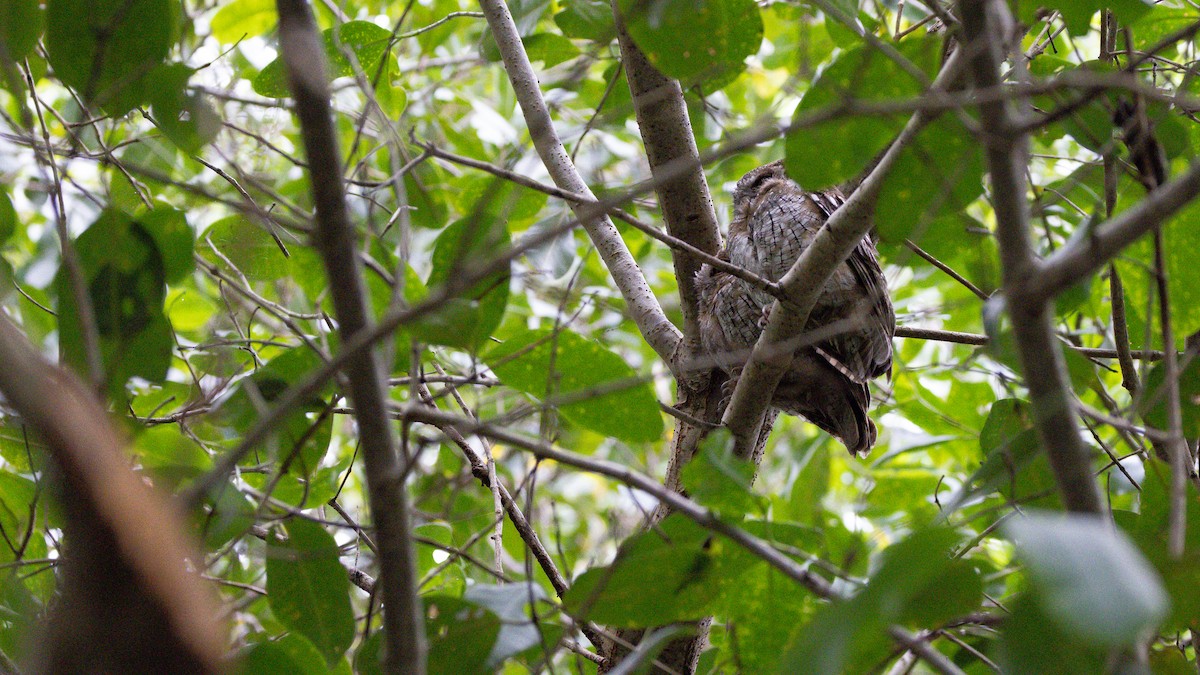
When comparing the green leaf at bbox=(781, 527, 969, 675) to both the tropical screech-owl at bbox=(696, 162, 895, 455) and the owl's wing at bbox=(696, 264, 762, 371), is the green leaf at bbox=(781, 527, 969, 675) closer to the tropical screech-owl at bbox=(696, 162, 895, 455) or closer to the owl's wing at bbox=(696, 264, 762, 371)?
the tropical screech-owl at bbox=(696, 162, 895, 455)

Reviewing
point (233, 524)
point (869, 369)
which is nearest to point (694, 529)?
point (233, 524)

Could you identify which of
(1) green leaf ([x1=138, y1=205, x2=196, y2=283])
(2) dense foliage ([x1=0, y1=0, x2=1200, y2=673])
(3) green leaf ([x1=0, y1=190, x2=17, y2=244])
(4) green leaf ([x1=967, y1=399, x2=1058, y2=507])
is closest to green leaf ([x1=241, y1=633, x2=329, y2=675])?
(2) dense foliage ([x1=0, y1=0, x2=1200, y2=673])

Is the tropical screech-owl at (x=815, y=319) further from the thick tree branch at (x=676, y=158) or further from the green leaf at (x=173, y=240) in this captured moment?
the green leaf at (x=173, y=240)

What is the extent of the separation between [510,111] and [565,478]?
6.69 ft

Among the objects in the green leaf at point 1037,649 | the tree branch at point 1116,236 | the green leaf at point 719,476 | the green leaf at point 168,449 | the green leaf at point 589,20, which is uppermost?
the green leaf at point 589,20

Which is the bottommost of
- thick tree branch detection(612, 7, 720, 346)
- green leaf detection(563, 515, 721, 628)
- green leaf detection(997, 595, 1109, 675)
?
green leaf detection(997, 595, 1109, 675)

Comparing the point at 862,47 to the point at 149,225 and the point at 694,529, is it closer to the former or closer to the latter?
the point at 694,529

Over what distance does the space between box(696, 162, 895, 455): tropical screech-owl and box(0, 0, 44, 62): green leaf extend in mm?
1234

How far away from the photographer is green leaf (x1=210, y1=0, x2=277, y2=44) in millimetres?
Answer: 2773

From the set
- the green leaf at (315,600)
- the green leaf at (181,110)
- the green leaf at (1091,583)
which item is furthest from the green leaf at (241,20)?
the green leaf at (1091,583)

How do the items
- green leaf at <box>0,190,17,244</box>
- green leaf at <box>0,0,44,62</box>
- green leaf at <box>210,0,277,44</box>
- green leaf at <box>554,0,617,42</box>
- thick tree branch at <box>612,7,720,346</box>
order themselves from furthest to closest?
green leaf at <box>210,0,277,44</box>
green leaf at <box>554,0,617,42</box>
thick tree branch at <box>612,7,720,346</box>
green leaf at <box>0,190,17,244</box>
green leaf at <box>0,0,44,62</box>

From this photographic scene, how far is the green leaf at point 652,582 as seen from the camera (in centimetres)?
97

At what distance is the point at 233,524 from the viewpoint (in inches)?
41.0

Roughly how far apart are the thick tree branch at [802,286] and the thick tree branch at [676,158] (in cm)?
32
